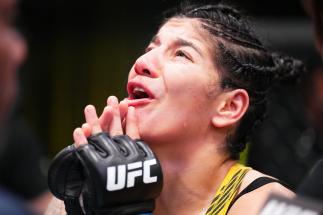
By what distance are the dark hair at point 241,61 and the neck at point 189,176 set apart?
0.11m

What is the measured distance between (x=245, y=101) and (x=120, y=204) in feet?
2.21

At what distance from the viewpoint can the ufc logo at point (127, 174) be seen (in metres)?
2.43

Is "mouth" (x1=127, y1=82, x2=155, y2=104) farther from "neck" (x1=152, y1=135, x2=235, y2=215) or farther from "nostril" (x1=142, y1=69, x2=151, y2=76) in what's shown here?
"neck" (x1=152, y1=135, x2=235, y2=215)

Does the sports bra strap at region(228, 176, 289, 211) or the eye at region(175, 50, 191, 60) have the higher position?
the eye at region(175, 50, 191, 60)

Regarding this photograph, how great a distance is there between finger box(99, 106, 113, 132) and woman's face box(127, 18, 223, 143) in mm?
122

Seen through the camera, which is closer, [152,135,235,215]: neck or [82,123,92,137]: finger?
[82,123,92,137]: finger

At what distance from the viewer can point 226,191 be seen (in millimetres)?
2746

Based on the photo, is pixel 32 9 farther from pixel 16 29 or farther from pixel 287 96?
pixel 16 29

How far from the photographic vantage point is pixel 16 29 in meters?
1.99

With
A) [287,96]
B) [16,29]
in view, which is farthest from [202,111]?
[287,96]

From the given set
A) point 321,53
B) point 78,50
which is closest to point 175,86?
point 321,53

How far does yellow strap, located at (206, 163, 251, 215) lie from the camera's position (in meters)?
2.70

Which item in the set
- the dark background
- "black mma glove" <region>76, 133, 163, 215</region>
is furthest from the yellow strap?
the dark background

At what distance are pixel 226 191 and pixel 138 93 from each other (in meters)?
0.45
